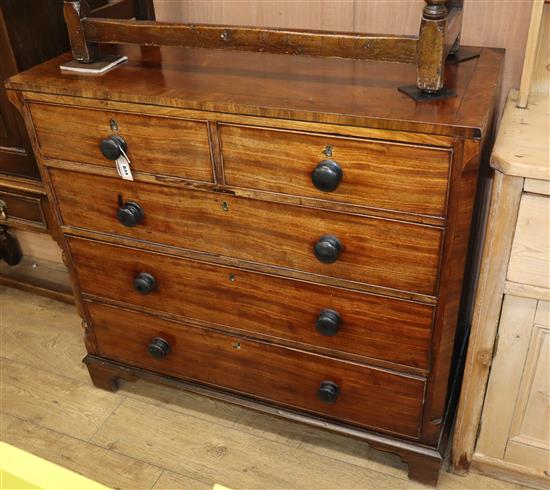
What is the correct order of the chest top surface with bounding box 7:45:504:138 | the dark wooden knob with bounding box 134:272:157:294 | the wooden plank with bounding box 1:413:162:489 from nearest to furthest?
the chest top surface with bounding box 7:45:504:138 < the dark wooden knob with bounding box 134:272:157:294 < the wooden plank with bounding box 1:413:162:489

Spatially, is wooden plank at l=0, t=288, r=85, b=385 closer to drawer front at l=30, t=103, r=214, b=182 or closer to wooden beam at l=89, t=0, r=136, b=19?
drawer front at l=30, t=103, r=214, b=182

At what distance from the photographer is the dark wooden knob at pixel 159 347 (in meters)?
1.68

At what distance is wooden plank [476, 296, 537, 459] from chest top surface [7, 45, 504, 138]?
0.41m

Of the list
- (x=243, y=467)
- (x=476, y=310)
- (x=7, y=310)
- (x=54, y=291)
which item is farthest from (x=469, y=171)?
(x=7, y=310)

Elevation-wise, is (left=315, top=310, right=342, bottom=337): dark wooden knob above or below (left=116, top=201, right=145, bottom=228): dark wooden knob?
below

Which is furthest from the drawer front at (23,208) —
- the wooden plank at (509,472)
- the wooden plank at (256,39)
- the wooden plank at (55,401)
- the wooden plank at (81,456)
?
the wooden plank at (509,472)

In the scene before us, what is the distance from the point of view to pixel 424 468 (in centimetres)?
157

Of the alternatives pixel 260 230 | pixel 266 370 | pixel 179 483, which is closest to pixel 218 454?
pixel 179 483

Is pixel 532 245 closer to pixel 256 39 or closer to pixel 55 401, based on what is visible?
pixel 256 39

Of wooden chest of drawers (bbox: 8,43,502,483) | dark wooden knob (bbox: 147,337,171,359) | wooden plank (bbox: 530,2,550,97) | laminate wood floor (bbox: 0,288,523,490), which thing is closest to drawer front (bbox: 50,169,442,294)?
wooden chest of drawers (bbox: 8,43,502,483)

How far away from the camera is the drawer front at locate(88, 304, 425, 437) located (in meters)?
1.49

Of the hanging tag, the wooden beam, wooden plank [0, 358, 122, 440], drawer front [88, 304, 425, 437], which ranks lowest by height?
wooden plank [0, 358, 122, 440]

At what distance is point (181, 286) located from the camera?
5.13 ft

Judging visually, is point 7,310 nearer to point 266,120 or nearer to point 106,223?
point 106,223
